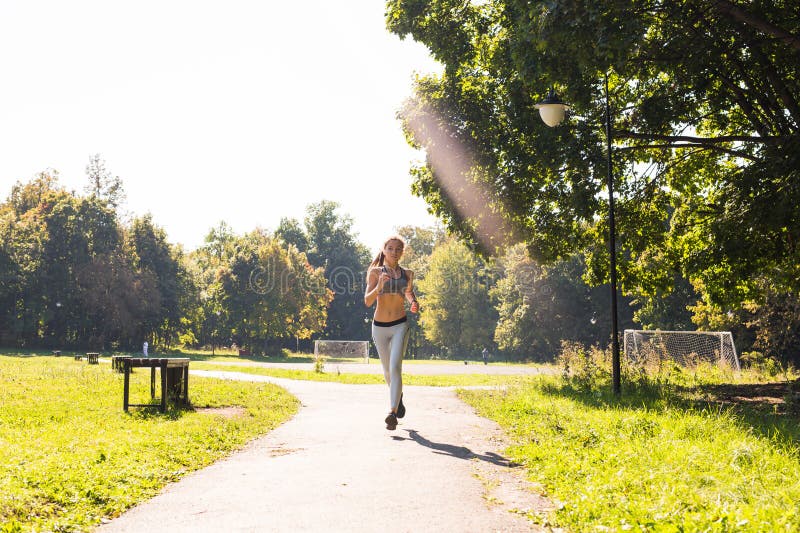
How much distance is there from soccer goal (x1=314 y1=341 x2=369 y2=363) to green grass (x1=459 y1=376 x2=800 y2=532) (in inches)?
1276

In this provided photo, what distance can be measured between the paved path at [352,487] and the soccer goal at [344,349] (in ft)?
110

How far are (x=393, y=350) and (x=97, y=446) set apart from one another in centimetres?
337

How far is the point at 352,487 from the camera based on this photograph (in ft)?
16.4

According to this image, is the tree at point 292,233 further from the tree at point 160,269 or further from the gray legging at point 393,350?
the gray legging at point 393,350

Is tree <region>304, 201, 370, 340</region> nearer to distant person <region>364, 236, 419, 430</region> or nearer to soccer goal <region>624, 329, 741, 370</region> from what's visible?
soccer goal <region>624, 329, 741, 370</region>

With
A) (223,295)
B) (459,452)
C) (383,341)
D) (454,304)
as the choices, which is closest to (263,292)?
(223,295)

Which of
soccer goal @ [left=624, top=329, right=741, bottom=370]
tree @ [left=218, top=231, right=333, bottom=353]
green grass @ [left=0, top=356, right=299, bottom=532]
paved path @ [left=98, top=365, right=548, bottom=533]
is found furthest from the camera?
tree @ [left=218, top=231, right=333, bottom=353]

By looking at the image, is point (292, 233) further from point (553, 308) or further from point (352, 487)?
point (352, 487)

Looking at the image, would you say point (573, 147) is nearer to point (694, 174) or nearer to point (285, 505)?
point (694, 174)

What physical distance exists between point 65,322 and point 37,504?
5443 centimetres

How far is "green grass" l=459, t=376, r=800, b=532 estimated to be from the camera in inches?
153

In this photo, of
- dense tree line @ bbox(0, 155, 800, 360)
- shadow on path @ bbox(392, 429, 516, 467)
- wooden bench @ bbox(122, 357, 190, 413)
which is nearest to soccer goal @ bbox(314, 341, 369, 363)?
dense tree line @ bbox(0, 155, 800, 360)

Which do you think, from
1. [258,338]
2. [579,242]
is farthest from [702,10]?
[258,338]

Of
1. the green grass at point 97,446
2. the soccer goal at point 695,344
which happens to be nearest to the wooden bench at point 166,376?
the green grass at point 97,446
